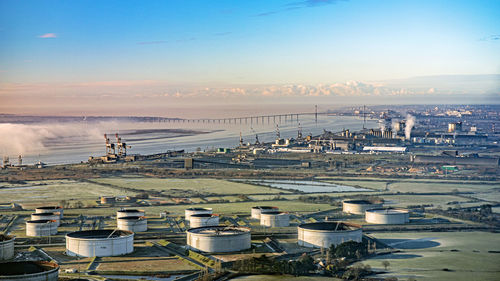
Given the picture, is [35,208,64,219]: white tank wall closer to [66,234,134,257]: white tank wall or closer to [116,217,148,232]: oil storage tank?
[116,217,148,232]: oil storage tank

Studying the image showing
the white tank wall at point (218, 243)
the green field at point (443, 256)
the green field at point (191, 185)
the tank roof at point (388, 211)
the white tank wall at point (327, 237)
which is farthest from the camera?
the green field at point (191, 185)

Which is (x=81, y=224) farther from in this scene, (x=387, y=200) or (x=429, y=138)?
(x=429, y=138)

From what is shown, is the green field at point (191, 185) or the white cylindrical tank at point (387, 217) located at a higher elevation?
the white cylindrical tank at point (387, 217)

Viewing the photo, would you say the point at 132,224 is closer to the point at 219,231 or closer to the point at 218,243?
the point at 219,231

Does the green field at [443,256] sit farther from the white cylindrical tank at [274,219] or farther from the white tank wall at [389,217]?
the white cylindrical tank at [274,219]

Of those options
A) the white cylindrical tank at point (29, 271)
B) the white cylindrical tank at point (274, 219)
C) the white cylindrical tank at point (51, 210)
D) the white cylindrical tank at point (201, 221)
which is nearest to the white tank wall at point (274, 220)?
the white cylindrical tank at point (274, 219)

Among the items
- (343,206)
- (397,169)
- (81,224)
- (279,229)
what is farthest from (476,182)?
(81,224)

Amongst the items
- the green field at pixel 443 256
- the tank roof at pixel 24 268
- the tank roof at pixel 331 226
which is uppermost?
the tank roof at pixel 24 268
